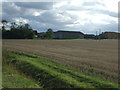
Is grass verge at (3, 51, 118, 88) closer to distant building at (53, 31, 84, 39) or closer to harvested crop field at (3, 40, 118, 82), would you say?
harvested crop field at (3, 40, 118, 82)

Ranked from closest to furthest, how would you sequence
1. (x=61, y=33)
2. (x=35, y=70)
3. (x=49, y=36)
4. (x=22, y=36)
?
1. (x=35, y=70)
2. (x=22, y=36)
3. (x=49, y=36)
4. (x=61, y=33)

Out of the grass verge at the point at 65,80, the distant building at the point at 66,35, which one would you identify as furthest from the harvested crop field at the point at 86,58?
the distant building at the point at 66,35

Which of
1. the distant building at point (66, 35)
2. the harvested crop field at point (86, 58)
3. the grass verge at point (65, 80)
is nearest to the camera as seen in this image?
the grass verge at point (65, 80)

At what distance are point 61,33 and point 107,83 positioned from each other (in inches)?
5700

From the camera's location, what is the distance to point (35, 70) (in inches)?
531

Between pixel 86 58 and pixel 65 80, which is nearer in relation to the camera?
pixel 65 80

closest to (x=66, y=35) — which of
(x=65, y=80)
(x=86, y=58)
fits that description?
(x=86, y=58)

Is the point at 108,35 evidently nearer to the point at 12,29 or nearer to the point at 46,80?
the point at 12,29

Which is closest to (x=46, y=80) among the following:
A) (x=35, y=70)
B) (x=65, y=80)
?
(x=65, y=80)

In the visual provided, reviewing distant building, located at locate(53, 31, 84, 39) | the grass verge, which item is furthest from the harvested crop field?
distant building, located at locate(53, 31, 84, 39)

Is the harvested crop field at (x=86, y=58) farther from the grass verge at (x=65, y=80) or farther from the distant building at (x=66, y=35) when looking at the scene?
the distant building at (x=66, y=35)

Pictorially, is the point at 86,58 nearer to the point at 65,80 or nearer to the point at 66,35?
the point at 65,80

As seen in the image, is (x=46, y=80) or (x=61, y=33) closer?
(x=46, y=80)

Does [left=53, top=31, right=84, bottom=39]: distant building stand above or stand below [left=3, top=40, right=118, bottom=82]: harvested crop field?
above
